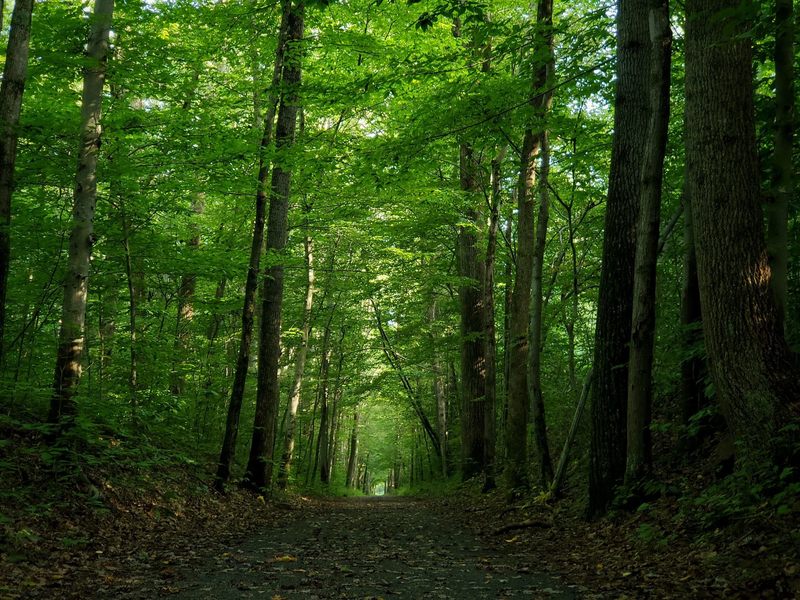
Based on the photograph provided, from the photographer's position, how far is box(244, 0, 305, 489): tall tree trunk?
12602mm

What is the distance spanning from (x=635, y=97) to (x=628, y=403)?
3.87 m

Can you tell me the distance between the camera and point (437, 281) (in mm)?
16625

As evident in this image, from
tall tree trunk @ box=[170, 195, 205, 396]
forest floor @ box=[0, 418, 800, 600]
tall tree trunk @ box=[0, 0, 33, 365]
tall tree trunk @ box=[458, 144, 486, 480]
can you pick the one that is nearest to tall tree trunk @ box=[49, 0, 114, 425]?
tall tree trunk @ box=[0, 0, 33, 365]

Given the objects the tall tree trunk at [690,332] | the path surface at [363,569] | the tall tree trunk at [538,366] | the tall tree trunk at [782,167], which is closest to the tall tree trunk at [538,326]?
the tall tree trunk at [538,366]

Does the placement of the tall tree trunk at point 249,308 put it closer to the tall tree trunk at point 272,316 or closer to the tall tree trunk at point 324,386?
the tall tree trunk at point 272,316

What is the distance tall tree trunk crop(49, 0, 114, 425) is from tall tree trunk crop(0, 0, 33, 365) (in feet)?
2.31

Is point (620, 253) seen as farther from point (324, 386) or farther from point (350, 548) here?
point (324, 386)

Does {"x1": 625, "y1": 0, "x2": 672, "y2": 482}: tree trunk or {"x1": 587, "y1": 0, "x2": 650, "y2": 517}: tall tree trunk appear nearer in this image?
{"x1": 625, "y1": 0, "x2": 672, "y2": 482}: tree trunk

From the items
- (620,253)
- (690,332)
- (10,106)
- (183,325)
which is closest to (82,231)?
(10,106)

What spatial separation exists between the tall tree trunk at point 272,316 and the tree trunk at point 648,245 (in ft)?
24.9

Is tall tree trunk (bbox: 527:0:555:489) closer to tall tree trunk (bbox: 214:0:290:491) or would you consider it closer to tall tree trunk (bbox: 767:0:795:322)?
tall tree trunk (bbox: 767:0:795:322)

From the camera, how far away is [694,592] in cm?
413

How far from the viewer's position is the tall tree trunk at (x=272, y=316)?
12602mm

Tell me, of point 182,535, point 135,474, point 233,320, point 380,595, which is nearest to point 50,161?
point 135,474
